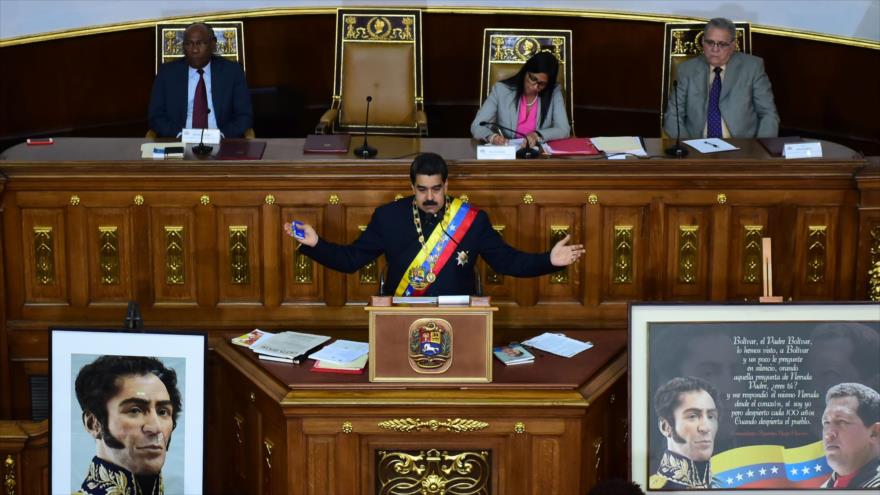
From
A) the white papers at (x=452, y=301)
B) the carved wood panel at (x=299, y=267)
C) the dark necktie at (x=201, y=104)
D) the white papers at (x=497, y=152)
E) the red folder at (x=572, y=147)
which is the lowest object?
the white papers at (x=452, y=301)

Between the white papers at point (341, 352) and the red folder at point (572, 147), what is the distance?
128cm

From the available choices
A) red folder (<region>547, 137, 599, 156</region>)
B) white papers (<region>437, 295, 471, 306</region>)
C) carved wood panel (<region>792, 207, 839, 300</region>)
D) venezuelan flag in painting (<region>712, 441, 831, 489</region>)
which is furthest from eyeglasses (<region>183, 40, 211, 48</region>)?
venezuelan flag in painting (<region>712, 441, 831, 489</region>)

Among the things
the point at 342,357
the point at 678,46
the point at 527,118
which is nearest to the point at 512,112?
the point at 527,118

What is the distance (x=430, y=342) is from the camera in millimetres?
3971

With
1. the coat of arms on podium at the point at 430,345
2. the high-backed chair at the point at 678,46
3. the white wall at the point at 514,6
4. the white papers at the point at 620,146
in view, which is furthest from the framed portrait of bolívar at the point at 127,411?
the white wall at the point at 514,6

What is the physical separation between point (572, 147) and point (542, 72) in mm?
671

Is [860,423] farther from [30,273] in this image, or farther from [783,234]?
[30,273]

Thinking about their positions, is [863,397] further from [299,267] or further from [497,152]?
[299,267]

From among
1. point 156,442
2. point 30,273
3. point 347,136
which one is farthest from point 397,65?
point 156,442

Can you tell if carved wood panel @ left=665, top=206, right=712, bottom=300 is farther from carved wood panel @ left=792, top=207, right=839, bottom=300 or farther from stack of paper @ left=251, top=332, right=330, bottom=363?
stack of paper @ left=251, top=332, right=330, bottom=363

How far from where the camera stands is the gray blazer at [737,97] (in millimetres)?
6207

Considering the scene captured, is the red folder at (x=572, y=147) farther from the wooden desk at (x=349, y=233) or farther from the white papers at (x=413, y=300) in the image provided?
the white papers at (x=413, y=300)

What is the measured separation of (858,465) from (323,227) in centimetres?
216

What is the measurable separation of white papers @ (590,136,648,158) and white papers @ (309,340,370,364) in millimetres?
1406
